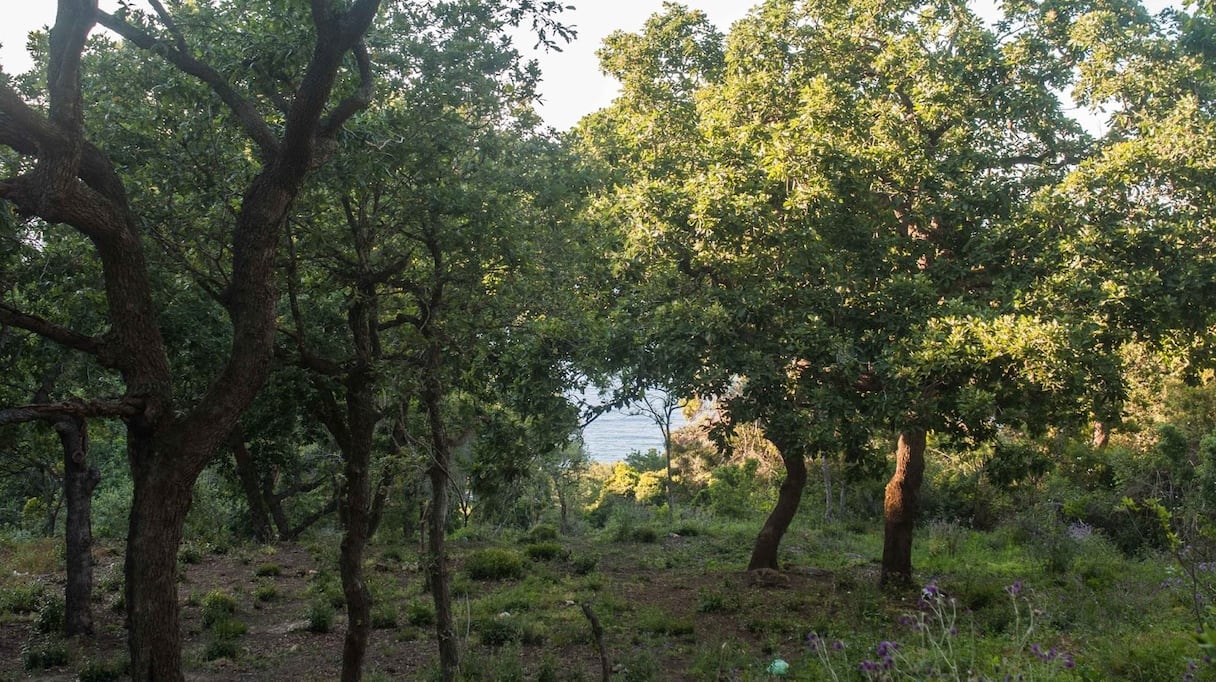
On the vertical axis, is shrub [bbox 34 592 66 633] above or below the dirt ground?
above

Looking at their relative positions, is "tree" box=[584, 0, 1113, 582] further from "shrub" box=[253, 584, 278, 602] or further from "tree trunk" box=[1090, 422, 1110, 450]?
"tree trunk" box=[1090, 422, 1110, 450]

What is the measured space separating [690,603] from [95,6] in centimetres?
907

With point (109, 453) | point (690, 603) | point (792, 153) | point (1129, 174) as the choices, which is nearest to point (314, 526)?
point (109, 453)

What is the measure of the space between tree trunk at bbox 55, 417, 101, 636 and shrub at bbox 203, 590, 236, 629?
118 cm

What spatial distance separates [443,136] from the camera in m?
6.96

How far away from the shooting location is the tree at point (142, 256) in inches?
195

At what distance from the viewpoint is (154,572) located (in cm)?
518

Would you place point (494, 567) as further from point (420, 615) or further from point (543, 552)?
point (420, 615)

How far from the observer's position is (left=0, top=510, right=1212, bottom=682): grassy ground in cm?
698

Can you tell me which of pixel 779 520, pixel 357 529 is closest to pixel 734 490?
pixel 779 520

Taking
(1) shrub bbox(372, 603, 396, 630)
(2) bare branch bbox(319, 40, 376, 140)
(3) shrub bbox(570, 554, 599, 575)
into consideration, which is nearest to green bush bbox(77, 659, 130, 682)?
(1) shrub bbox(372, 603, 396, 630)

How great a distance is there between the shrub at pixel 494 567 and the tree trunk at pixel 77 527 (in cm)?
528

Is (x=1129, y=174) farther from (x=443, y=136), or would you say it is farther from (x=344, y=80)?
(x=344, y=80)

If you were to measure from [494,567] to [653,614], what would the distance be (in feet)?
12.1
